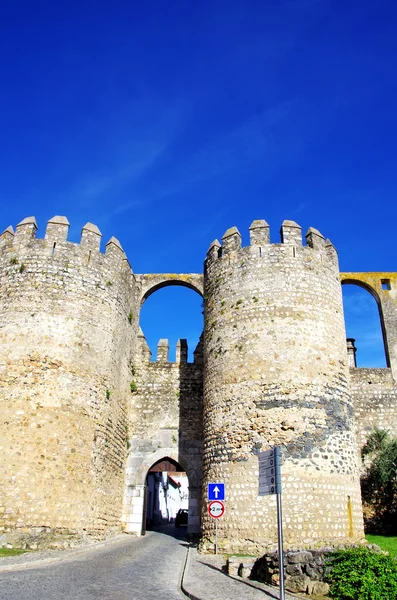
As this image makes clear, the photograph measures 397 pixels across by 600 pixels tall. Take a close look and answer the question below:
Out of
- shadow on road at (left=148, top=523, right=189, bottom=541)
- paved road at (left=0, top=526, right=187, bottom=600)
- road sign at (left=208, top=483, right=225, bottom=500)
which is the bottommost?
shadow on road at (left=148, top=523, right=189, bottom=541)

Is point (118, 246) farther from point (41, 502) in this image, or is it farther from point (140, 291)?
point (41, 502)

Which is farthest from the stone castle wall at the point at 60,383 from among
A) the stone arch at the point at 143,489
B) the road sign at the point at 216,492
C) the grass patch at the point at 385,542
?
the grass patch at the point at 385,542

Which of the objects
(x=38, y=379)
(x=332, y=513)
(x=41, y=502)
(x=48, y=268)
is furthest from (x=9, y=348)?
(x=332, y=513)

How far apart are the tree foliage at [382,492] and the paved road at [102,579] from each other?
732cm

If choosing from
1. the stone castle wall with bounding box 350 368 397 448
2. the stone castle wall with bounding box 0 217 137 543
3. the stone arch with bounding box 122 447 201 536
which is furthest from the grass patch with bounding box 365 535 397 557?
the stone castle wall with bounding box 0 217 137 543

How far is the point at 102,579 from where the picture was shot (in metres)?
7.95

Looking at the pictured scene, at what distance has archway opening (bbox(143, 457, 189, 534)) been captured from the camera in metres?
30.4

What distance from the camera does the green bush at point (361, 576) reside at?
21.0 feet

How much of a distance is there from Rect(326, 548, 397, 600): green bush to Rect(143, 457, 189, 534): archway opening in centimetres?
1012

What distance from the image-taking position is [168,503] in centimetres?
4428

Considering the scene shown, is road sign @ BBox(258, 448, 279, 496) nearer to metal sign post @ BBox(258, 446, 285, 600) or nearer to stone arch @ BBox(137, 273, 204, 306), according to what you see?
metal sign post @ BBox(258, 446, 285, 600)

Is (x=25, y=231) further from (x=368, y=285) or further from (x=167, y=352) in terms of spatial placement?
(x=368, y=285)

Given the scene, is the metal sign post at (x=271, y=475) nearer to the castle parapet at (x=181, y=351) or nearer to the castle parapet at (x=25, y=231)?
the castle parapet at (x=25, y=231)

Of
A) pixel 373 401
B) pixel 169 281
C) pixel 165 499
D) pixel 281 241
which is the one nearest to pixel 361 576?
pixel 281 241
